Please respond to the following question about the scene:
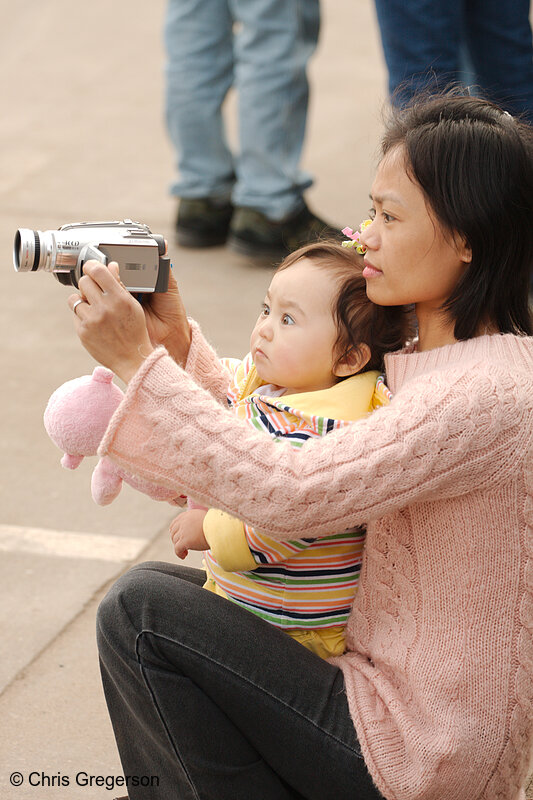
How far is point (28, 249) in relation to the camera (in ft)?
5.26

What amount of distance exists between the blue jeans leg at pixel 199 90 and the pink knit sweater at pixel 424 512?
293cm

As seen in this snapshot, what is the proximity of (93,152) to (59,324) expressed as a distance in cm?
189

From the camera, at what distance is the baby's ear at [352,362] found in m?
1.69

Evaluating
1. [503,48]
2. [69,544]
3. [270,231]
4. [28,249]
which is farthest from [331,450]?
[270,231]

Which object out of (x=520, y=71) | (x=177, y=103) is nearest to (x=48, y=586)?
(x=520, y=71)

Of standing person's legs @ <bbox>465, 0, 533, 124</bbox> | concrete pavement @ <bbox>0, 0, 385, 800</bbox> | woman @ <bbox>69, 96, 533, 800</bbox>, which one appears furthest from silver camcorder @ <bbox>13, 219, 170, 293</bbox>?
standing person's legs @ <bbox>465, 0, 533, 124</bbox>

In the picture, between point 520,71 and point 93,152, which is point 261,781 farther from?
point 93,152

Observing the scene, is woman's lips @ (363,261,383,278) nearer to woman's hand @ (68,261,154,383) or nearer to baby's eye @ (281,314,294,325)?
baby's eye @ (281,314,294,325)

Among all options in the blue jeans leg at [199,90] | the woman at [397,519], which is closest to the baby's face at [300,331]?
the woman at [397,519]

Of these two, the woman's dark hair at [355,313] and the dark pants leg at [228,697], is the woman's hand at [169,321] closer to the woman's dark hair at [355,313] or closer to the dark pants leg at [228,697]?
the woman's dark hair at [355,313]

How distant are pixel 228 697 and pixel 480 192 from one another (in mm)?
793

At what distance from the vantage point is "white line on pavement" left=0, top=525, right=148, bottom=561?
2.73m

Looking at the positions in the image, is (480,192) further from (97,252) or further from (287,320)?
(97,252)

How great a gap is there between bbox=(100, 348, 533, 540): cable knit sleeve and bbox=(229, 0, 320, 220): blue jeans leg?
2774 mm
